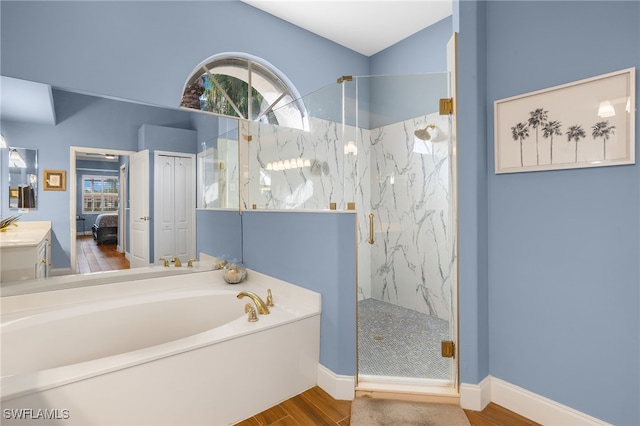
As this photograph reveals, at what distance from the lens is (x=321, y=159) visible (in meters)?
2.21

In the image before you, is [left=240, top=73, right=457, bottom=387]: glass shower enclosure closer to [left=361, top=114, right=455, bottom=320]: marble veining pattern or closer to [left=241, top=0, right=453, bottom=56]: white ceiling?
[left=361, top=114, right=455, bottom=320]: marble veining pattern

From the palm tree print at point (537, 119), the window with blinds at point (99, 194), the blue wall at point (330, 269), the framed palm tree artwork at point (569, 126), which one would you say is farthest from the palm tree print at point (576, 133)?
the window with blinds at point (99, 194)

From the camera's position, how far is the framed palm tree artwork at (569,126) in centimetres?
142

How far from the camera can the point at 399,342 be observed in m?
2.28

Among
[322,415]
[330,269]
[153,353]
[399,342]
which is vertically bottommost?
[322,415]

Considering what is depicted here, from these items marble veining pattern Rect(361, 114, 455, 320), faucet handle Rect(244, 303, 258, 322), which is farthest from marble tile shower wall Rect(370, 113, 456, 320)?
faucet handle Rect(244, 303, 258, 322)

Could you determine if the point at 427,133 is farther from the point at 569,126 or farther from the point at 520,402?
the point at 520,402

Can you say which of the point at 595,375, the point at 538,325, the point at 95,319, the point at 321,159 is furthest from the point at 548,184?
the point at 95,319

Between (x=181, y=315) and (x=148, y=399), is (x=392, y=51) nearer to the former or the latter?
(x=181, y=315)

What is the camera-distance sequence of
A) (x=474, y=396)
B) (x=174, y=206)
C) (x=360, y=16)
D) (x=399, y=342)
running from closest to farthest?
1. (x=474, y=396)
2. (x=399, y=342)
3. (x=174, y=206)
4. (x=360, y=16)

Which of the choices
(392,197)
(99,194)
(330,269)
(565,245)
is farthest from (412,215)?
(99,194)

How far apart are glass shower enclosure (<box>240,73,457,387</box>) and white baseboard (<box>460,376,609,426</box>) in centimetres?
16

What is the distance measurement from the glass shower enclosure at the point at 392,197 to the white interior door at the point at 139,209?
100 centimetres

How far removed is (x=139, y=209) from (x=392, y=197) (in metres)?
1.82
